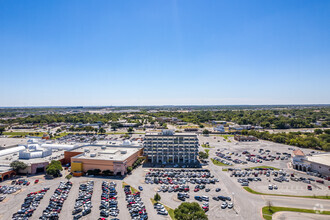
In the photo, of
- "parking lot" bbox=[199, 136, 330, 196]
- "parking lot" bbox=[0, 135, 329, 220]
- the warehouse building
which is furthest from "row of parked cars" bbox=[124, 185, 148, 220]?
"parking lot" bbox=[199, 136, 330, 196]

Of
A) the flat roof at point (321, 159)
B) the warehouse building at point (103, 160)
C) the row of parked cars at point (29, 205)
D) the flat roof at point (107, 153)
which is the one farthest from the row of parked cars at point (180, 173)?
the flat roof at point (321, 159)

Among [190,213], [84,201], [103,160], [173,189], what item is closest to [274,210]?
[190,213]

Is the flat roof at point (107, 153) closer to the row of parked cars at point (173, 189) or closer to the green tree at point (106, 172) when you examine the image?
the green tree at point (106, 172)

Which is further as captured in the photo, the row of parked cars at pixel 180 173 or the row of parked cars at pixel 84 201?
the row of parked cars at pixel 180 173

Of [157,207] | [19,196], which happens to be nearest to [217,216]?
[157,207]

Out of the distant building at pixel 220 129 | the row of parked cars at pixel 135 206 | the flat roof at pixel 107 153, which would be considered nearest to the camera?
the row of parked cars at pixel 135 206

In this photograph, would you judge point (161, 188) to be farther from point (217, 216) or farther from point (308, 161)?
point (308, 161)
